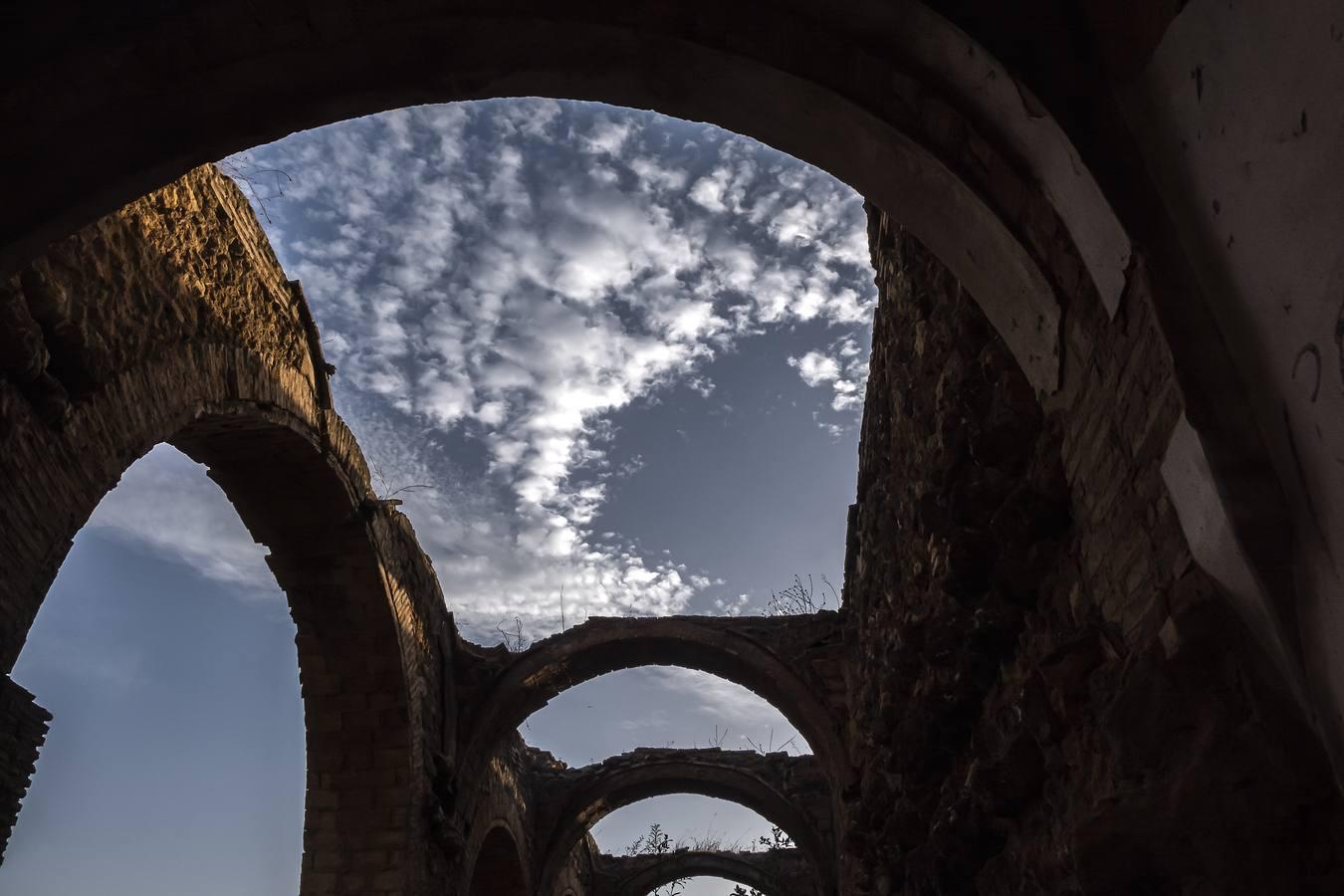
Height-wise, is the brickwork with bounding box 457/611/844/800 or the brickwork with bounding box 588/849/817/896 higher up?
the brickwork with bounding box 457/611/844/800

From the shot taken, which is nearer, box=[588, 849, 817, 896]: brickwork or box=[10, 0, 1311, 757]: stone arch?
box=[10, 0, 1311, 757]: stone arch

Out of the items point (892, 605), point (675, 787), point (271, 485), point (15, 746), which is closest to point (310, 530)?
point (271, 485)

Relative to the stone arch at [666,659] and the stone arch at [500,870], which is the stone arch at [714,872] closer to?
the stone arch at [500,870]

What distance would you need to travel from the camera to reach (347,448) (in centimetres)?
766

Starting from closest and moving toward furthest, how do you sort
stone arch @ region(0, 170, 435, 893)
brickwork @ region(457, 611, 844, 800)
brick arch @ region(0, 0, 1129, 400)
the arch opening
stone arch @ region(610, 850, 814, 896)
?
1. brick arch @ region(0, 0, 1129, 400)
2. stone arch @ region(0, 170, 435, 893)
3. the arch opening
4. brickwork @ region(457, 611, 844, 800)
5. stone arch @ region(610, 850, 814, 896)

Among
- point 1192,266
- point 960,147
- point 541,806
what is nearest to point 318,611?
point 541,806

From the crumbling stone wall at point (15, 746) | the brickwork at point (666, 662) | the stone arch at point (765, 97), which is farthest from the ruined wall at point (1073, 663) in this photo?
the brickwork at point (666, 662)

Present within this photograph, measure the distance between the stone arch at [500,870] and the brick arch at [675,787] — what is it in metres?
0.77

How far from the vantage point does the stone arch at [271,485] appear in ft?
12.4

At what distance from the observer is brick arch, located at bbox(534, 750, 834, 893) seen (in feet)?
42.6

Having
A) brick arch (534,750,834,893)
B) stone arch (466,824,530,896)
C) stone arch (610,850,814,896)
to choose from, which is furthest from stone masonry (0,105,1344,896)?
stone arch (610,850,814,896)

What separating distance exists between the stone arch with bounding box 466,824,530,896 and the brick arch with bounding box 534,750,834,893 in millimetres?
774

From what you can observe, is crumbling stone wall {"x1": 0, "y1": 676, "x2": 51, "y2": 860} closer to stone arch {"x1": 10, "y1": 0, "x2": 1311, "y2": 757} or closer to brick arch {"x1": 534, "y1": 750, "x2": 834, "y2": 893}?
stone arch {"x1": 10, "y1": 0, "x2": 1311, "y2": 757}

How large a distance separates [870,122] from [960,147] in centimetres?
29
